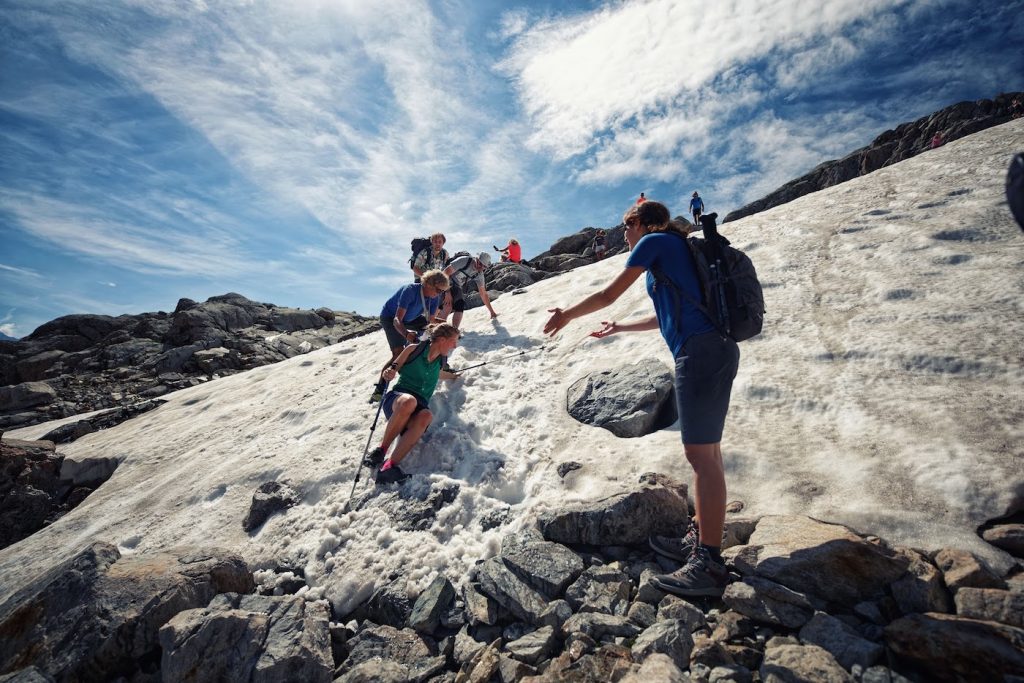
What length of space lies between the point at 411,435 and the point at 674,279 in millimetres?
4147

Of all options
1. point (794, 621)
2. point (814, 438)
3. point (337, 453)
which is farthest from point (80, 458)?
point (814, 438)

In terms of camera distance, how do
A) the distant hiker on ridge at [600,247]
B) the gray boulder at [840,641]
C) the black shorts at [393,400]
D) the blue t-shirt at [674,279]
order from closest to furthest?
1. the gray boulder at [840,641]
2. the blue t-shirt at [674,279]
3. the black shorts at [393,400]
4. the distant hiker on ridge at [600,247]

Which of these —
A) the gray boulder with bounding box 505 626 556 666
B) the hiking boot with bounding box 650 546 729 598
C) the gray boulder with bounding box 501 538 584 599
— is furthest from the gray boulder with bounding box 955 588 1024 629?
the gray boulder with bounding box 505 626 556 666

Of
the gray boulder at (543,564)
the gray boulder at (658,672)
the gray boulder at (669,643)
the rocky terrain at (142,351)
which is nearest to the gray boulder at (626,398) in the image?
the gray boulder at (543,564)

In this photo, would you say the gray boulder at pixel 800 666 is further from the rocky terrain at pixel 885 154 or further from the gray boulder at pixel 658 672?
the rocky terrain at pixel 885 154

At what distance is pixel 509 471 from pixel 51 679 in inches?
165

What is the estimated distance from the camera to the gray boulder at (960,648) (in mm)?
2057

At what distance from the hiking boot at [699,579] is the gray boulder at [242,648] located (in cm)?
274

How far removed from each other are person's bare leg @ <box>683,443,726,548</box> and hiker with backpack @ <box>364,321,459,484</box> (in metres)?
3.79

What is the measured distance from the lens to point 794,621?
8.66ft

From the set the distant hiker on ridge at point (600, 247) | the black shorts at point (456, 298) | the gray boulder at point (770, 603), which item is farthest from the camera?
the distant hiker on ridge at point (600, 247)

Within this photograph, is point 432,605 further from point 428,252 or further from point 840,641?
point 428,252

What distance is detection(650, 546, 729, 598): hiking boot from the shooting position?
2.99m

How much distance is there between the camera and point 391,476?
5.62 meters
